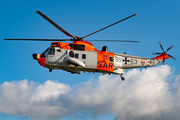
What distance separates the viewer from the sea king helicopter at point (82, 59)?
37.1m

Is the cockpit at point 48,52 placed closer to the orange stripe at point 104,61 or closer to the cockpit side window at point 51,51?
the cockpit side window at point 51,51

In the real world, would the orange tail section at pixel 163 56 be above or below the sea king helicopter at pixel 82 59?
above

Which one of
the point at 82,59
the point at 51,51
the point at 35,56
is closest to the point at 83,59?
the point at 82,59

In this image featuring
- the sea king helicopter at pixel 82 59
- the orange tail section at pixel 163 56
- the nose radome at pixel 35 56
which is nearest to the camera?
the sea king helicopter at pixel 82 59

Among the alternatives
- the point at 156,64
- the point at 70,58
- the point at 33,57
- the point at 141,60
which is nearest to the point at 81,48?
the point at 70,58

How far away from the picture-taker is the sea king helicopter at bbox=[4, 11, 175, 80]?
37.1m

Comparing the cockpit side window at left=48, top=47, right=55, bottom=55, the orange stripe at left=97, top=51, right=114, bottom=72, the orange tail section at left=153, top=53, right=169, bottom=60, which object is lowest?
the orange stripe at left=97, top=51, right=114, bottom=72

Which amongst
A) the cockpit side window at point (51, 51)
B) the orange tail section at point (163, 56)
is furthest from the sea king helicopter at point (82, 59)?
the orange tail section at point (163, 56)

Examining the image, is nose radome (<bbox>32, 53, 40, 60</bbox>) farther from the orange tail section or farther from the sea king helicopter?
the orange tail section

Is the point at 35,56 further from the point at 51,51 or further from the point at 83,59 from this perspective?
the point at 83,59

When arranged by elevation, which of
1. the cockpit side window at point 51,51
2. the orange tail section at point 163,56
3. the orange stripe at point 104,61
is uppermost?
the orange tail section at point 163,56

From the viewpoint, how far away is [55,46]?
127 feet

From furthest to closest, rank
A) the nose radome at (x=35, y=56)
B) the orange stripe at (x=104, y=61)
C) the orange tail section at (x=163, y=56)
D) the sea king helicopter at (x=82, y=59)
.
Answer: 1. the orange tail section at (x=163, y=56)
2. the nose radome at (x=35, y=56)
3. the orange stripe at (x=104, y=61)
4. the sea king helicopter at (x=82, y=59)

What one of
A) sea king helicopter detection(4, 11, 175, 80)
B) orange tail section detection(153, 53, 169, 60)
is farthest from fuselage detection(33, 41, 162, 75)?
orange tail section detection(153, 53, 169, 60)
